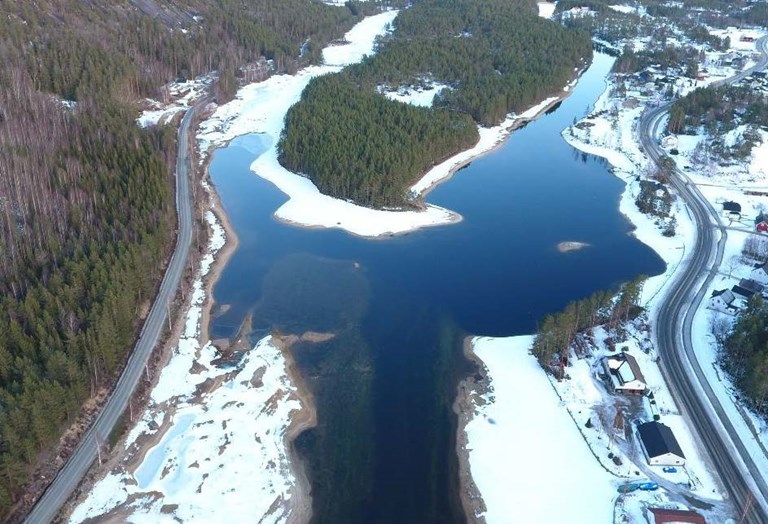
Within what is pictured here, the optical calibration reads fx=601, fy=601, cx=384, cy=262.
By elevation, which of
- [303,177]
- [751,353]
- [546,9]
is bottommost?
[303,177]

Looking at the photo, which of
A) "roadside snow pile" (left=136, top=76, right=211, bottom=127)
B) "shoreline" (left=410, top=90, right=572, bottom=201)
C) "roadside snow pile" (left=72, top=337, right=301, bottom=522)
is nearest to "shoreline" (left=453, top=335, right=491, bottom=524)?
"roadside snow pile" (left=72, top=337, right=301, bottom=522)

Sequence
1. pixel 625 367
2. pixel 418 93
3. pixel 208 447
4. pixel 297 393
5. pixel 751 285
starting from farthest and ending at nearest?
pixel 418 93 → pixel 751 285 → pixel 625 367 → pixel 297 393 → pixel 208 447

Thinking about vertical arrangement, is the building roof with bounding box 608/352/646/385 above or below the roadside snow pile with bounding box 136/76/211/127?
above

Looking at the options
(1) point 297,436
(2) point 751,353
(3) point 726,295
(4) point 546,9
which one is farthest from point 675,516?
(4) point 546,9

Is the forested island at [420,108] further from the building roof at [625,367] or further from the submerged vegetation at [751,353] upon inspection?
the submerged vegetation at [751,353]

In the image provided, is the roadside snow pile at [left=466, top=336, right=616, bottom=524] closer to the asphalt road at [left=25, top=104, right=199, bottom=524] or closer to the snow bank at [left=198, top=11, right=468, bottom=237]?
the asphalt road at [left=25, top=104, right=199, bottom=524]

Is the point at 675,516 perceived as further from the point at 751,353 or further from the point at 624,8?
the point at 624,8

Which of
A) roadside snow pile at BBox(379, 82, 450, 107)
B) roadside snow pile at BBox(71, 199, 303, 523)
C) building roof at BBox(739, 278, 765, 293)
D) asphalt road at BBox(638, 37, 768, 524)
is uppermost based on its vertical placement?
building roof at BBox(739, 278, 765, 293)

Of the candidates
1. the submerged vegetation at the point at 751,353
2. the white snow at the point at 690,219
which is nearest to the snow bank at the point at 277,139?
the white snow at the point at 690,219
